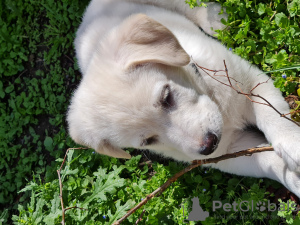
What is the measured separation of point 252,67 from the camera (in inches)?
108

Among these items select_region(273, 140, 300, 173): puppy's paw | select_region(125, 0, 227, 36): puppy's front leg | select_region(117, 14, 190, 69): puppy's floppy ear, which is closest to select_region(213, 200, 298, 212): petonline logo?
select_region(273, 140, 300, 173): puppy's paw

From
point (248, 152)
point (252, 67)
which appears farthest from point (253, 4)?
point (248, 152)

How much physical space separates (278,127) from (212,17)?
1423 mm

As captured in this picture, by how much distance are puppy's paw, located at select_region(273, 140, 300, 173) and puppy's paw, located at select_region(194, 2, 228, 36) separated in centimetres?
141

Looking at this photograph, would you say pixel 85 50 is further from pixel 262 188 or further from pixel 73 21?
pixel 262 188

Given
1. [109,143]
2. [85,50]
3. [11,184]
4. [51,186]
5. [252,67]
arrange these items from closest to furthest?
[109,143] → [252,67] → [85,50] → [51,186] → [11,184]

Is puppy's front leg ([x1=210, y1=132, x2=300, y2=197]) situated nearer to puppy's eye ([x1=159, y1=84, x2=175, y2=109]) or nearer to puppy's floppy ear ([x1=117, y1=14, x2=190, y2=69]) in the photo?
puppy's eye ([x1=159, y1=84, x2=175, y2=109])

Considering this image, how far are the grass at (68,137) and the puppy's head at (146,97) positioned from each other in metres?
0.71

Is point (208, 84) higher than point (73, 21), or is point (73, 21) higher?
point (208, 84)

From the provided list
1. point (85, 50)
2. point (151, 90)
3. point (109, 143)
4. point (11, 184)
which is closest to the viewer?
point (151, 90)

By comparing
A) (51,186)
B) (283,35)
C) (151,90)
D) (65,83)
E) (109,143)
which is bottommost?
(51,186)

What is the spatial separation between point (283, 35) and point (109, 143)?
155 centimetres

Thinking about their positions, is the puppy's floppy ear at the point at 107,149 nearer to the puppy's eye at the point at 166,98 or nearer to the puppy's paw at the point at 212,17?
the puppy's eye at the point at 166,98

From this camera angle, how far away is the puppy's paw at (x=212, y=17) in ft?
11.0
